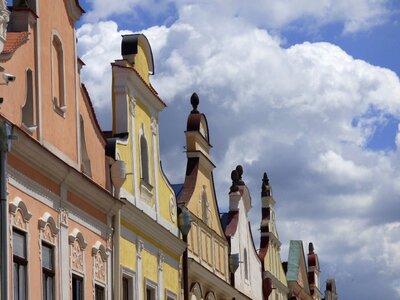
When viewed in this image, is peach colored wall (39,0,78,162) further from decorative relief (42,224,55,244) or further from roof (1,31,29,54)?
decorative relief (42,224,55,244)

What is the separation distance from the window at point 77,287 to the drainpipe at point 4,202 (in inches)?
205

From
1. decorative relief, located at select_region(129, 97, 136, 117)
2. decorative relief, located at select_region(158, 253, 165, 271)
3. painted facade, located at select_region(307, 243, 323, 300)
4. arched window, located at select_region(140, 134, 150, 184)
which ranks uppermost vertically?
painted facade, located at select_region(307, 243, 323, 300)

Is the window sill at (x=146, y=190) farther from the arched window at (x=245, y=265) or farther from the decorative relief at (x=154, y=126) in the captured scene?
the arched window at (x=245, y=265)

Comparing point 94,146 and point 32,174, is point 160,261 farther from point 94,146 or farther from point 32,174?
point 32,174

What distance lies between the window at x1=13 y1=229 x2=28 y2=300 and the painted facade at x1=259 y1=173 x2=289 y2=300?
88.8ft

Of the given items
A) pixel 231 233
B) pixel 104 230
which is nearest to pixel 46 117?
pixel 104 230

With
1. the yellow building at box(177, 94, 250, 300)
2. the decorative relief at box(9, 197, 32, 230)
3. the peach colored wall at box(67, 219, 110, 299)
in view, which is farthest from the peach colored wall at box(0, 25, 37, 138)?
the yellow building at box(177, 94, 250, 300)

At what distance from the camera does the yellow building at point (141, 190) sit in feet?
101

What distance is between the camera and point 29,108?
81.2 ft

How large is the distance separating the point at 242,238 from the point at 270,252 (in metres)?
7.12

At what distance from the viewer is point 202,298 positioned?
127ft

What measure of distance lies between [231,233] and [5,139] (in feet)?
79.9

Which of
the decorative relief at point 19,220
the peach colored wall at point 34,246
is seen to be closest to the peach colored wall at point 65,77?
the peach colored wall at point 34,246

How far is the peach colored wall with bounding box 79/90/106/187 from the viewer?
28359 millimetres
